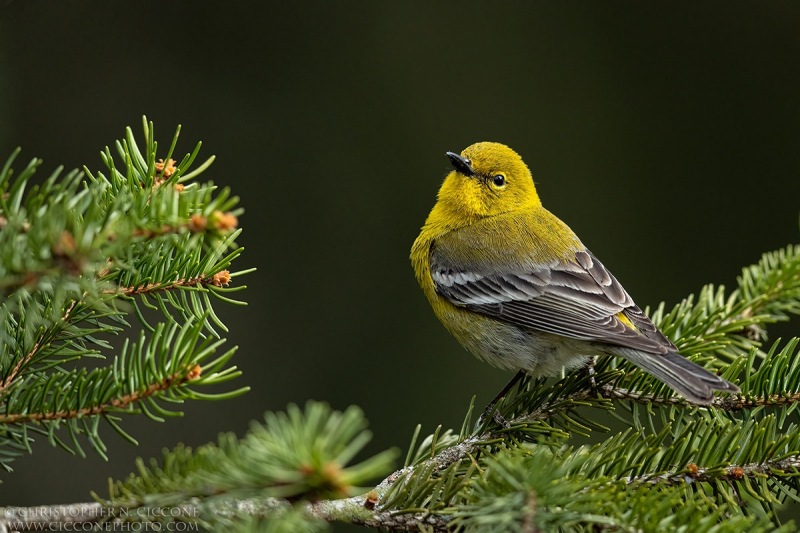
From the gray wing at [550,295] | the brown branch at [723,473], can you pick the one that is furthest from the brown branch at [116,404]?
the gray wing at [550,295]

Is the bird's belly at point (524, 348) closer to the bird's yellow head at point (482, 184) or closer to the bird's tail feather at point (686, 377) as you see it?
the bird's tail feather at point (686, 377)

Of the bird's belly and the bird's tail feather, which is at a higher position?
the bird's tail feather

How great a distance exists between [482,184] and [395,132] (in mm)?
1841

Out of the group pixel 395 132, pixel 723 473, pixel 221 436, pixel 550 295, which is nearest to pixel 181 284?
pixel 221 436

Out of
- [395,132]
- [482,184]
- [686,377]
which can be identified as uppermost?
[395,132]

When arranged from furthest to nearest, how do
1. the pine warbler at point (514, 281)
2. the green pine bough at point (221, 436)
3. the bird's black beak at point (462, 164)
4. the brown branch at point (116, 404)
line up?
1. the bird's black beak at point (462, 164)
2. the pine warbler at point (514, 281)
3. the brown branch at point (116, 404)
4. the green pine bough at point (221, 436)

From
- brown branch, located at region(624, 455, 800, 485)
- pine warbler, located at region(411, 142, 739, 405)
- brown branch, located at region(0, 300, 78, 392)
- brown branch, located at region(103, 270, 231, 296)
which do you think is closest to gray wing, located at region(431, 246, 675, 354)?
pine warbler, located at region(411, 142, 739, 405)

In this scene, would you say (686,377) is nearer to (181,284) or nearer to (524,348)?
(524,348)

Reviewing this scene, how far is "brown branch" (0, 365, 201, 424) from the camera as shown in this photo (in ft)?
6.02

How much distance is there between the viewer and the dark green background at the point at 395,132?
605cm

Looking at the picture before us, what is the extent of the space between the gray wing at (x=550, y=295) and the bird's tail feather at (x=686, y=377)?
0.57 meters

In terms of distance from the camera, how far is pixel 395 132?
6402mm

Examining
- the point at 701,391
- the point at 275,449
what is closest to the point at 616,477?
the point at 701,391

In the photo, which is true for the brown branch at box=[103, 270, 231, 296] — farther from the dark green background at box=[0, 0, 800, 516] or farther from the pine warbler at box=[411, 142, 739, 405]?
the dark green background at box=[0, 0, 800, 516]
